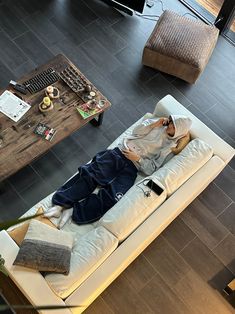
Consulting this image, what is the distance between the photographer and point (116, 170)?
3713 millimetres

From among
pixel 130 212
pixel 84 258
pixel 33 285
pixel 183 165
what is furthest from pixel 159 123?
pixel 33 285

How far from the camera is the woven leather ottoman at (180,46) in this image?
4.42 meters

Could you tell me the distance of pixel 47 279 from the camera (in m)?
2.93

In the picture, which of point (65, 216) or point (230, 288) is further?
point (230, 288)

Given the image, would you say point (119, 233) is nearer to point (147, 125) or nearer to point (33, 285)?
point (33, 285)

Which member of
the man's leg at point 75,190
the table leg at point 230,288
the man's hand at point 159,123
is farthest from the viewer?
the man's hand at point 159,123

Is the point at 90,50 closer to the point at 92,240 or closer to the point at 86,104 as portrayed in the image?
the point at 86,104

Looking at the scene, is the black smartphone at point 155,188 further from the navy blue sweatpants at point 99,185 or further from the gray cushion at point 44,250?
the gray cushion at point 44,250

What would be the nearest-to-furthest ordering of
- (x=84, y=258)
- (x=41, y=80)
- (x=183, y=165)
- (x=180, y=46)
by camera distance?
(x=84, y=258) → (x=183, y=165) → (x=41, y=80) → (x=180, y=46)

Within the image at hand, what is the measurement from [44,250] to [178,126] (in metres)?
1.51

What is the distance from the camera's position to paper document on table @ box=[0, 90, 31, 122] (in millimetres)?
3695

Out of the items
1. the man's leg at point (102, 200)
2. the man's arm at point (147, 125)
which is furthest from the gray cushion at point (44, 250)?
the man's arm at point (147, 125)

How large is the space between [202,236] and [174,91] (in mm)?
1651

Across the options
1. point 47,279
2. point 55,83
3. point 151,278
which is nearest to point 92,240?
point 47,279
